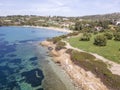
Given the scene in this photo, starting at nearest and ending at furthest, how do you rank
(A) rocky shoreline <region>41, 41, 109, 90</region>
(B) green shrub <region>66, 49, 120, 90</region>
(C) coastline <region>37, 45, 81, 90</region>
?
(B) green shrub <region>66, 49, 120, 90</region>
(A) rocky shoreline <region>41, 41, 109, 90</region>
(C) coastline <region>37, 45, 81, 90</region>

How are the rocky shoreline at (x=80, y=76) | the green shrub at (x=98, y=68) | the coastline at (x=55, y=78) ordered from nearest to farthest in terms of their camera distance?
the green shrub at (x=98, y=68), the rocky shoreline at (x=80, y=76), the coastline at (x=55, y=78)

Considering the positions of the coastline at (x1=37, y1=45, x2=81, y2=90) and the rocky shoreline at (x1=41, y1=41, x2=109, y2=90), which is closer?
the rocky shoreline at (x1=41, y1=41, x2=109, y2=90)

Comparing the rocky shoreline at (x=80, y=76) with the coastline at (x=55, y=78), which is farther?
the coastline at (x=55, y=78)

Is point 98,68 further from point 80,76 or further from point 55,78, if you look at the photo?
point 55,78

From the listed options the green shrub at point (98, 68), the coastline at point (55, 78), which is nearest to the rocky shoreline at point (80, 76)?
the green shrub at point (98, 68)

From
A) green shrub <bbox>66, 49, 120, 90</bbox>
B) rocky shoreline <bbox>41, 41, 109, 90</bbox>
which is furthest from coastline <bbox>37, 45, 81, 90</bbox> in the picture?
green shrub <bbox>66, 49, 120, 90</bbox>

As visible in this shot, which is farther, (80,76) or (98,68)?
(98,68)

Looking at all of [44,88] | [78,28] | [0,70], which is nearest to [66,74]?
[44,88]

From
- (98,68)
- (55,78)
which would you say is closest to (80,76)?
(98,68)

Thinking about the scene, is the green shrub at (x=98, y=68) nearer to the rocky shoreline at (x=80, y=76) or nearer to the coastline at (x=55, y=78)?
the rocky shoreline at (x=80, y=76)

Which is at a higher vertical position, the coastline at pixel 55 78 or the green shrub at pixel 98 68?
the green shrub at pixel 98 68

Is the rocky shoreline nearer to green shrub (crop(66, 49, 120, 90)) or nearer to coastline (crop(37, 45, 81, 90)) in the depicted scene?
green shrub (crop(66, 49, 120, 90))
